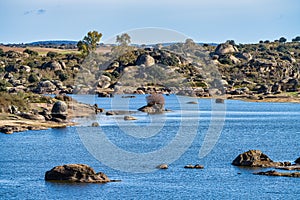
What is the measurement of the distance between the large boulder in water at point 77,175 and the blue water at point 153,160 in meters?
0.87

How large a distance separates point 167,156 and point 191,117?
45573 mm

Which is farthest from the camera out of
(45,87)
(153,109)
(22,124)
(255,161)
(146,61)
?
(146,61)

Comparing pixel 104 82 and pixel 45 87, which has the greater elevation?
pixel 104 82

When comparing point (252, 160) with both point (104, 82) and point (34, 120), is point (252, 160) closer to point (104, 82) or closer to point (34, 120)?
point (34, 120)

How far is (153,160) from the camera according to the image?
5912cm

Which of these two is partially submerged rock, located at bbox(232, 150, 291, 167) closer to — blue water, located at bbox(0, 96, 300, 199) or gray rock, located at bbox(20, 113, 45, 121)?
blue water, located at bbox(0, 96, 300, 199)

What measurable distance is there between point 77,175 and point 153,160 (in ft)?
41.3

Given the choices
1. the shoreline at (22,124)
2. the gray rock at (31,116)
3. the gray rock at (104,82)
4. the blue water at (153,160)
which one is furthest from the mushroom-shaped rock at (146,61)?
the gray rock at (31,116)

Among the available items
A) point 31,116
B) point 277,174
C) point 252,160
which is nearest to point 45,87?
point 31,116

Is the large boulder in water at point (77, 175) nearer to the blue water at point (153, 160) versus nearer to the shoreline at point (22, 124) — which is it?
the blue water at point (153, 160)

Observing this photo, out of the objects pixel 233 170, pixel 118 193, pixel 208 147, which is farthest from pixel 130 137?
pixel 118 193

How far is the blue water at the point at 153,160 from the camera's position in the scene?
44.8 m

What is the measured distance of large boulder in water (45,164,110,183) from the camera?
156 feet

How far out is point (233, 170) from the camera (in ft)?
173
